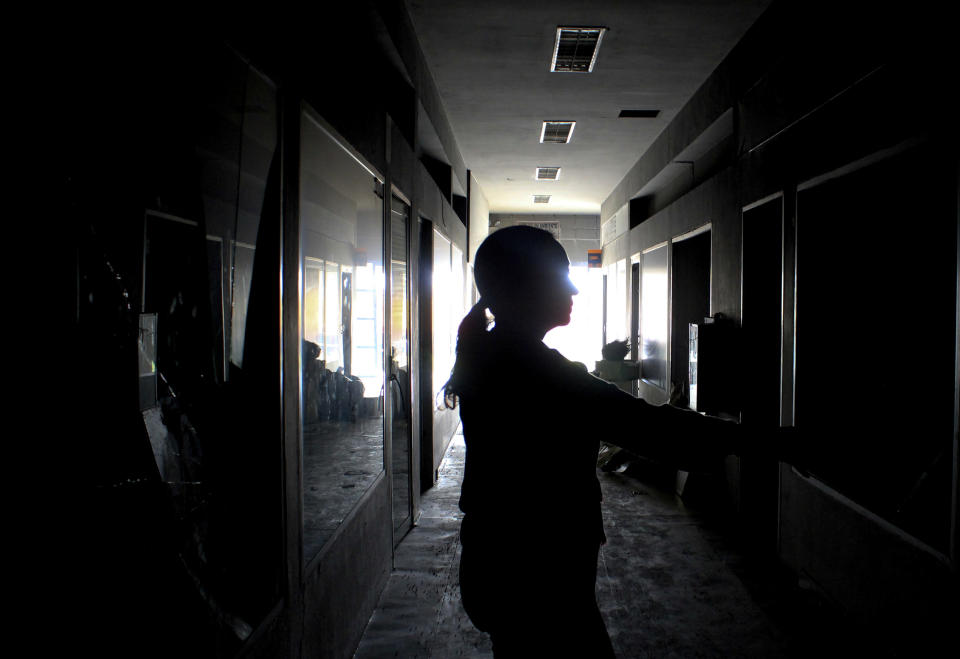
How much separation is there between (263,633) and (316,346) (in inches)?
40.6

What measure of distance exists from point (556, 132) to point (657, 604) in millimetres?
5004

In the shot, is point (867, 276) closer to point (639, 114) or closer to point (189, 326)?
point (189, 326)

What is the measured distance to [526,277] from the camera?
124cm

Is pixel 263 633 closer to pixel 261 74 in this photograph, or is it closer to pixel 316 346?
pixel 316 346

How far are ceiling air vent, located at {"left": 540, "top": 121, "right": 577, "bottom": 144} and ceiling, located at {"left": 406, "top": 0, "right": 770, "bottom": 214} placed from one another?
83mm

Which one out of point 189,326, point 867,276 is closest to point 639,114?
point 867,276

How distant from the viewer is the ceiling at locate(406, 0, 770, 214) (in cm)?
380

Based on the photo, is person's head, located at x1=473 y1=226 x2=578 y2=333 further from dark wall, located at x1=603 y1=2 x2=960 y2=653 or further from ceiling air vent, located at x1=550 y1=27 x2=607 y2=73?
ceiling air vent, located at x1=550 y1=27 x2=607 y2=73

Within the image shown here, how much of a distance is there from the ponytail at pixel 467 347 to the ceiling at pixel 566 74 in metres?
3.10

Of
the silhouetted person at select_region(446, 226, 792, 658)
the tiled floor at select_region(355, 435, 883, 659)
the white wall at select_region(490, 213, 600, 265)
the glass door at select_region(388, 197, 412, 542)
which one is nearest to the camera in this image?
the silhouetted person at select_region(446, 226, 792, 658)

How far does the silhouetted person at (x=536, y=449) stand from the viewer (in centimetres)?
110

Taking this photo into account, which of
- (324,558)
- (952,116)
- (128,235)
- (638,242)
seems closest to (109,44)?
(128,235)

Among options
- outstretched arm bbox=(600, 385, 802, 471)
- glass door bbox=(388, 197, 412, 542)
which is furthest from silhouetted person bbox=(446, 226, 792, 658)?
glass door bbox=(388, 197, 412, 542)

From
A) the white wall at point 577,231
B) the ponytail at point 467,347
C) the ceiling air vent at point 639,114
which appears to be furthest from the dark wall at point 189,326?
the white wall at point 577,231
